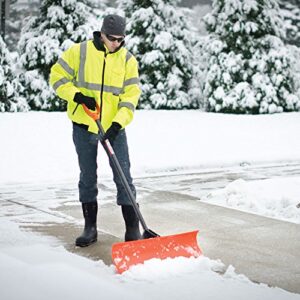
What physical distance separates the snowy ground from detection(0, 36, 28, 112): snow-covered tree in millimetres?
592

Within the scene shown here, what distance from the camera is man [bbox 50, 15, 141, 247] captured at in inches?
185

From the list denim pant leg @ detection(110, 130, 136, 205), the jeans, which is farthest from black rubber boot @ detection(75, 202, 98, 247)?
denim pant leg @ detection(110, 130, 136, 205)

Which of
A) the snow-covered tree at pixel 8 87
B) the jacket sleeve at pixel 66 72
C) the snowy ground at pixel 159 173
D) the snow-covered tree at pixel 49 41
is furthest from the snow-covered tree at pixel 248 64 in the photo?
the jacket sleeve at pixel 66 72

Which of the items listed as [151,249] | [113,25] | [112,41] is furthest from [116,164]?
[113,25]

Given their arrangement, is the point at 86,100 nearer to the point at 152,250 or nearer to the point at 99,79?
the point at 99,79

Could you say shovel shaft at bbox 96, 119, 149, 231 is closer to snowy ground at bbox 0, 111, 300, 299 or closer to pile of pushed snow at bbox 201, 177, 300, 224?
snowy ground at bbox 0, 111, 300, 299

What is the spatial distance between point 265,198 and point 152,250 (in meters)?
2.59

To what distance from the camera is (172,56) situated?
18984 mm

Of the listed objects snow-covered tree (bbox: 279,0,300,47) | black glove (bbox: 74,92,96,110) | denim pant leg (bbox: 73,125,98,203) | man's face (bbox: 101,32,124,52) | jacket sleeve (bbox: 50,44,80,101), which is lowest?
denim pant leg (bbox: 73,125,98,203)

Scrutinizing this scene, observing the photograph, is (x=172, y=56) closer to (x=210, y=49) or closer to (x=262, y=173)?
(x=210, y=49)

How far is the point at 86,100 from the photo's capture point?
462cm

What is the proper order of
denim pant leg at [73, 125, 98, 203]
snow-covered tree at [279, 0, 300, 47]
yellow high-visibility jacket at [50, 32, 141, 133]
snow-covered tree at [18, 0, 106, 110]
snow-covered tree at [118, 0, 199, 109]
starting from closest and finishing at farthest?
yellow high-visibility jacket at [50, 32, 141, 133] < denim pant leg at [73, 125, 98, 203] < snow-covered tree at [18, 0, 106, 110] < snow-covered tree at [118, 0, 199, 109] < snow-covered tree at [279, 0, 300, 47]

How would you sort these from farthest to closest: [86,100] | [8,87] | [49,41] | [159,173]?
[49,41] → [8,87] → [159,173] → [86,100]

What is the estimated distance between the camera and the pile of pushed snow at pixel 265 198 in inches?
244
